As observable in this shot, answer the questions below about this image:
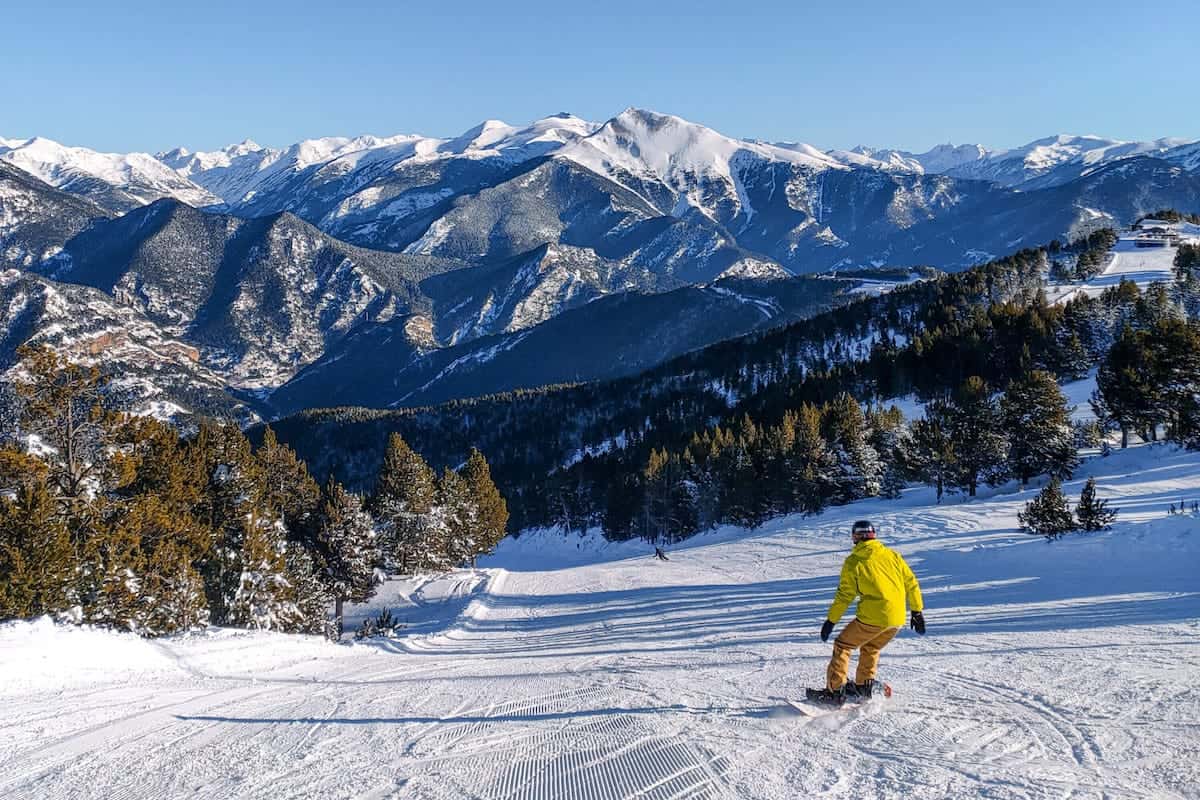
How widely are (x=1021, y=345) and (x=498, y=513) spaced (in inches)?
3197

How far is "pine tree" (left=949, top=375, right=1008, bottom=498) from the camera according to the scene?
51938mm

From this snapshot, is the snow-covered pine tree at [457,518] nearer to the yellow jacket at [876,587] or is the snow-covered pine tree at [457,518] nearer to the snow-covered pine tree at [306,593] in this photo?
the snow-covered pine tree at [306,593]

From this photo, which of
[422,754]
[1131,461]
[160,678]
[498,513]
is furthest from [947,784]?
[498,513]

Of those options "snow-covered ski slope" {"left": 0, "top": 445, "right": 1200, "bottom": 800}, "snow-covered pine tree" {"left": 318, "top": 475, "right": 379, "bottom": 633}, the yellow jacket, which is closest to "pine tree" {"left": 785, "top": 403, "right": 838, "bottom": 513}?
"snow-covered pine tree" {"left": 318, "top": 475, "right": 379, "bottom": 633}

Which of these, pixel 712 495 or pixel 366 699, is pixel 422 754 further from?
pixel 712 495

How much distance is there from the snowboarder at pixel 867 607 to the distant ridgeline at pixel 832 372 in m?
57.0

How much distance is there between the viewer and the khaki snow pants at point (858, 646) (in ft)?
29.6

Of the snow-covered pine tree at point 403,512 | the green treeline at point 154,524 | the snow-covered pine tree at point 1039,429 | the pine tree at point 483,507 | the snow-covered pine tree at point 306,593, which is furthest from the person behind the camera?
the pine tree at point 483,507

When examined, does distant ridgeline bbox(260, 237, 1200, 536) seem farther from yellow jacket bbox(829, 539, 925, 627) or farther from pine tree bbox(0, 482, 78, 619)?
yellow jacket bbox(829, 539, 925, 627)

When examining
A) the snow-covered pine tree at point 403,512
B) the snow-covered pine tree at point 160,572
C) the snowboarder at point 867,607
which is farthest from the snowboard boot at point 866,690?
the snow-covered pine tree at point 403,512

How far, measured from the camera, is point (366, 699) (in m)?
12.0

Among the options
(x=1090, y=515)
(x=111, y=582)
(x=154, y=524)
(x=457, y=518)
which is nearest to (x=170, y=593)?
(x=111, y=582)

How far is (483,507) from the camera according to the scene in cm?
6744

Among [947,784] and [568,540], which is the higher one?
[947,784]
